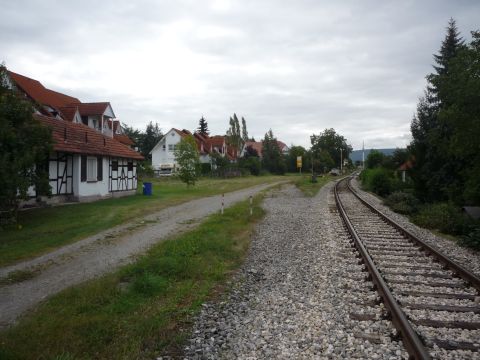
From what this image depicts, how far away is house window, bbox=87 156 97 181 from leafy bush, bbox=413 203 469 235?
16822mm

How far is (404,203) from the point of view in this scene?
20547 millimetres

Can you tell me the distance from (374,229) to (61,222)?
36.2ft

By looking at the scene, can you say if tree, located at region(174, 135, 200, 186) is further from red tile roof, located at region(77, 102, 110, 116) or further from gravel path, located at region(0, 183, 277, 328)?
gravel path, located at region(0, 183, 277, 328)

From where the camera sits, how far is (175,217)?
1659 centimetres

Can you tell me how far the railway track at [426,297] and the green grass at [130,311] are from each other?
2.70 metres

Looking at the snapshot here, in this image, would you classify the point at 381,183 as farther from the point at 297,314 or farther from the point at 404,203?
the point at 297,314

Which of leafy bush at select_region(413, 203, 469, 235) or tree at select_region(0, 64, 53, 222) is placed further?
leafy bush at select_region(413, 203, 469, 235)

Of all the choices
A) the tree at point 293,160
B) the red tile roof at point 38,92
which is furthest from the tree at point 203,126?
the red tile roof at point 38,92

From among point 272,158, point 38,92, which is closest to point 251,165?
point 272,158

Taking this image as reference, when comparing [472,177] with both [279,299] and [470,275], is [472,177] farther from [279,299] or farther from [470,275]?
[279,299]

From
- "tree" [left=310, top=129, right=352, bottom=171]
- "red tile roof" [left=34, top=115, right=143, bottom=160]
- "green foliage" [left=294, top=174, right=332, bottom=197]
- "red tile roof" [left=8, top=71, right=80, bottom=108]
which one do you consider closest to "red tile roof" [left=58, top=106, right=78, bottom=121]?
"red tile roof" [left=8, top=71, right=80, bottom=108]

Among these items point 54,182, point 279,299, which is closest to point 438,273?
point 279,299

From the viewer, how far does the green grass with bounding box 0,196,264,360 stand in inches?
181

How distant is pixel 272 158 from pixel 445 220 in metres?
67.5
